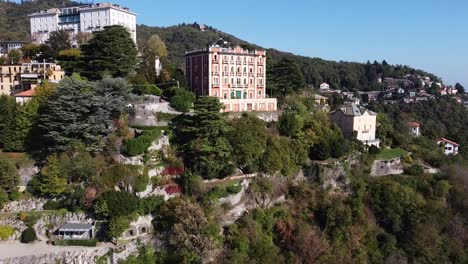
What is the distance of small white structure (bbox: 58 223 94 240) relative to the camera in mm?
28125

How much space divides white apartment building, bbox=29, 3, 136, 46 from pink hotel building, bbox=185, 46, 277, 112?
20.2 metres

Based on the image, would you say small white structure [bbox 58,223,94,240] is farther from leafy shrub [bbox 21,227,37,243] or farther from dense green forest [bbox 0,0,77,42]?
dense green forest [bbox 0,0,77,42]

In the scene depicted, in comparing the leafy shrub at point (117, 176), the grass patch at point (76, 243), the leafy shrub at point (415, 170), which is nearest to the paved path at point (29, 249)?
the grass patch at point (76, 243)

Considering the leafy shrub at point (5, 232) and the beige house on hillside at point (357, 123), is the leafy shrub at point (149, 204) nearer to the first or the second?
the leafy shrub at point (5, 232)

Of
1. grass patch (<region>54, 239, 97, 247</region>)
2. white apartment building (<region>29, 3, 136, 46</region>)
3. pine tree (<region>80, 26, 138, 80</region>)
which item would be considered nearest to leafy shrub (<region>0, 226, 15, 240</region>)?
grass patch (<region>54, 239, 97, 247</region>)

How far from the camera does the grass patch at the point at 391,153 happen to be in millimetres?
44297

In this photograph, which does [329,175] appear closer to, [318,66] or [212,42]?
[212,42]

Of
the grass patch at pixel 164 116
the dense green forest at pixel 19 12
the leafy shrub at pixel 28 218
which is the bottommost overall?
the leafy shrub at pixel 28 218

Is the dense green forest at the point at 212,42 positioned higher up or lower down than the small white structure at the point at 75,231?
higher up

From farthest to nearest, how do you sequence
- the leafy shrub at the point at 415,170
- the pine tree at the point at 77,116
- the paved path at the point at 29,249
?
the leafy shrub at the point at 415,170 → the pine tree at the point at 77,116 → the paved path at the point at 29,249

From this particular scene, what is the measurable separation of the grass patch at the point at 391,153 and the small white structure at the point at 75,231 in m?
30.9

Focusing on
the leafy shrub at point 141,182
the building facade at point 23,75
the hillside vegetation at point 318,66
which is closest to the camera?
the leafy shrub at point 141,182

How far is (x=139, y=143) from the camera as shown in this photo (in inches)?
1247

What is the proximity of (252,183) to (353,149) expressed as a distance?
49.0 feet
